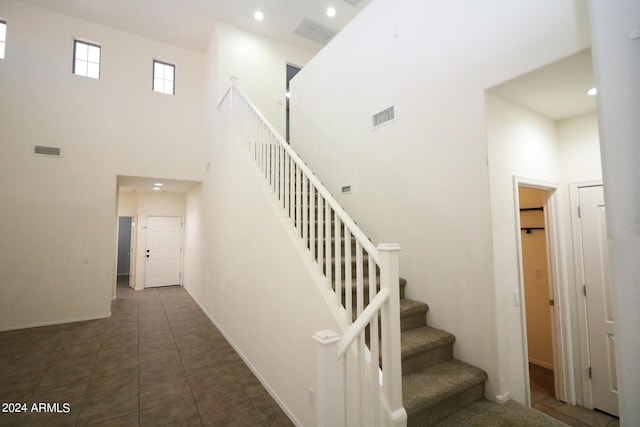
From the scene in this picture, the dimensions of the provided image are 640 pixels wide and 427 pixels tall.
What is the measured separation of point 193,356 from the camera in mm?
3727

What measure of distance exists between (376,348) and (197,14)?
21.2 ft

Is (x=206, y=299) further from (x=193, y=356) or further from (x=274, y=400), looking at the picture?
(x=274, y=400)

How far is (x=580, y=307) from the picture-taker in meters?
2.80

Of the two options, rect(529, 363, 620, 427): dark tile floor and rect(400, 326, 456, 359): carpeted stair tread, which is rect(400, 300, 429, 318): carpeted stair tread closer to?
rect(400, 326, 456, 359): carpeted stair tread

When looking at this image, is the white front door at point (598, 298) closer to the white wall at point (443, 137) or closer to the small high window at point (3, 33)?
the white wall at point (443, 137)

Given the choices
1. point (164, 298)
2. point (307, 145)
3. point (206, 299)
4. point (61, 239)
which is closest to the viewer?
point (307, 145)

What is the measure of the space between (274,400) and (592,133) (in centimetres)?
394

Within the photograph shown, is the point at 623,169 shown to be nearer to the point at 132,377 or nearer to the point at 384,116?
the point at 384,116

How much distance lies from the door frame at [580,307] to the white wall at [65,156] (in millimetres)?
6516

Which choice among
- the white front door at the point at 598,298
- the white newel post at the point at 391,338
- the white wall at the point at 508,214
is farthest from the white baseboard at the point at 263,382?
the white front door at the point at 598,298

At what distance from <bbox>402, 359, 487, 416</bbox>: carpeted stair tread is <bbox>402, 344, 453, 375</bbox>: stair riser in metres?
0.03

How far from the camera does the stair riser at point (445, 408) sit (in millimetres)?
1870

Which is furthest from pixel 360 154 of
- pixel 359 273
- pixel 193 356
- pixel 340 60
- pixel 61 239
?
pixel 61 239

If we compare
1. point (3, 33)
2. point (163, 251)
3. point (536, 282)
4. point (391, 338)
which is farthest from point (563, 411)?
point (3, 33)
